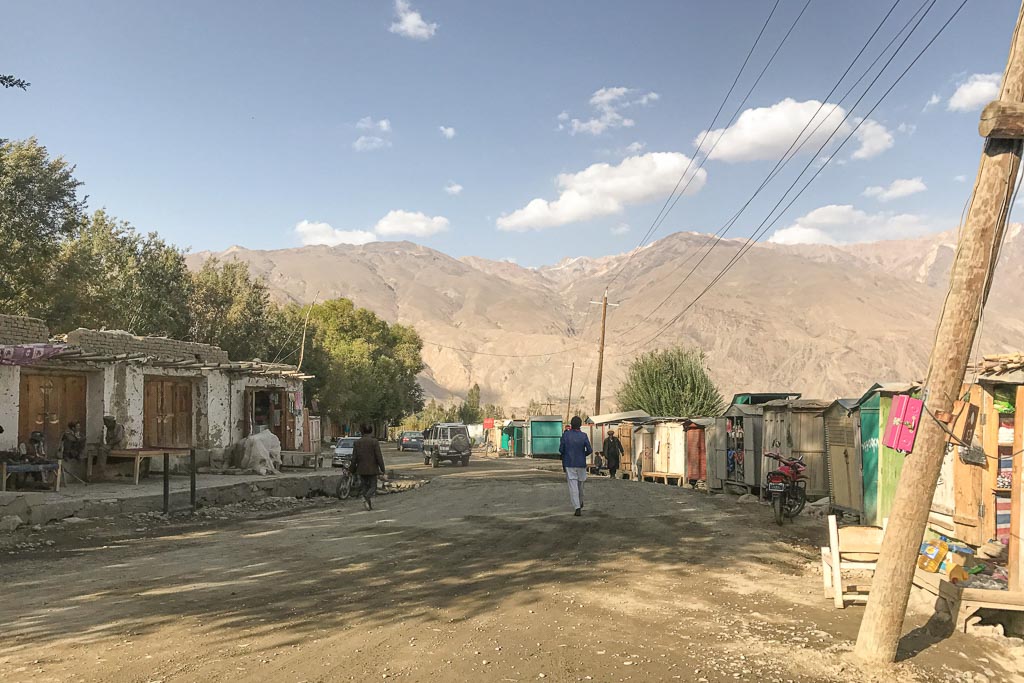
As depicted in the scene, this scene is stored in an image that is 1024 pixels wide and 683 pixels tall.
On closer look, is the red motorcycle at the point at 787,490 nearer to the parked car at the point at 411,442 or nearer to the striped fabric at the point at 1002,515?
the striped fabric at the point at 1002,515

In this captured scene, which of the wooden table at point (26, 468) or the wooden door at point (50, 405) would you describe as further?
the wooden door at point (50, 405)

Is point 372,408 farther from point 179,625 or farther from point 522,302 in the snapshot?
point 522,302

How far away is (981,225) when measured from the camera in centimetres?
546

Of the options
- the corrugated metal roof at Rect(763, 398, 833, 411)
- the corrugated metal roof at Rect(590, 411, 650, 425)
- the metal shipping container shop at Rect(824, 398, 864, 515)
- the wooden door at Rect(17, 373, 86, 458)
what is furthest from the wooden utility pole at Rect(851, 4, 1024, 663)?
the corrugated metal roof at Rect(590, 411, 650, 425)

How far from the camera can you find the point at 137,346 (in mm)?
21328

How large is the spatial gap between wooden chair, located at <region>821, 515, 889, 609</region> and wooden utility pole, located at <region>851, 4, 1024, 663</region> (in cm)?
178

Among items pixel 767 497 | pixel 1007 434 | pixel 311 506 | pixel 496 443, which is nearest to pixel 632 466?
pixel 767 497

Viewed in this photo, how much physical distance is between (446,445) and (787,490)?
80.4 ft

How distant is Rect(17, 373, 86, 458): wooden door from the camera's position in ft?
56.7

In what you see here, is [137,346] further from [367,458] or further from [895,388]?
[895,388]

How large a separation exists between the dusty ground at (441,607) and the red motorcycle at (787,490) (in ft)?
2.44

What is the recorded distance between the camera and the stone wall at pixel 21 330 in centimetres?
1717

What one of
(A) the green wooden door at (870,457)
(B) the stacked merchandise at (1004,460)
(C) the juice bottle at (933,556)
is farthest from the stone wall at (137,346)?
(B) the stacked merchandise at (1004,460)

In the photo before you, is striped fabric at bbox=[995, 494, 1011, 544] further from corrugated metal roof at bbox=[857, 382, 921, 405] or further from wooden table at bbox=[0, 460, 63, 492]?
wooden table at bbox=[0, 460, 63, 492]
